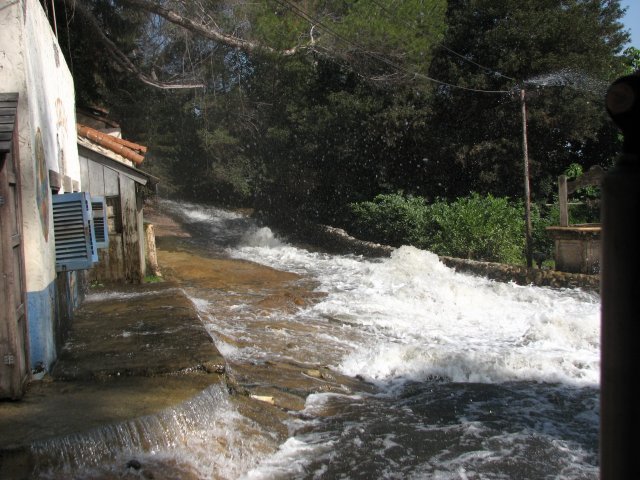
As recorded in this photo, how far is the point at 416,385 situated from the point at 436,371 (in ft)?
1.96

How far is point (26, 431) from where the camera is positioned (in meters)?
4.34

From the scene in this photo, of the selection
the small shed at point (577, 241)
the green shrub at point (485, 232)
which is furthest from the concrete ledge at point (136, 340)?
the green shrub at point (485, 232)

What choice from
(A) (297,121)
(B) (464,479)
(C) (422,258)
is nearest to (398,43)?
(C) (422,258)

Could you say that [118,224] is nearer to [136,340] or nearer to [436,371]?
[136,340]

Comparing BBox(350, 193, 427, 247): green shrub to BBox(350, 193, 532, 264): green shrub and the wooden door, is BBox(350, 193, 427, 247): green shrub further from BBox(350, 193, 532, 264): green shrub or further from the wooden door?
the wooden door

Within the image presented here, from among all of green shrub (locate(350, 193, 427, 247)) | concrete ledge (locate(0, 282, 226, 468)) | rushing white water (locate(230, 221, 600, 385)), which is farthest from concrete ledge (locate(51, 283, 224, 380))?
green shrub (locate(350, 193, 427, 247))

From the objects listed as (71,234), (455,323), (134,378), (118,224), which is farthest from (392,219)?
(134,378)

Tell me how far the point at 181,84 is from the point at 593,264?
450 inches

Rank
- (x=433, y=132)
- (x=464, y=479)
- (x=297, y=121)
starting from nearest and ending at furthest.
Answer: (x=464, y=479) < (x=433, y=132) < (x=297, y=121)

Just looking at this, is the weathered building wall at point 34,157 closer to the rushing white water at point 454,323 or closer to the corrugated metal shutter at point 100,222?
the corrugated metal shutter at point 100,222

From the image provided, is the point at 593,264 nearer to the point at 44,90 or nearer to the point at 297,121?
the point at 44,90

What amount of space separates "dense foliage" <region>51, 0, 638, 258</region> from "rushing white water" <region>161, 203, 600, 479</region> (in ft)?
15.9

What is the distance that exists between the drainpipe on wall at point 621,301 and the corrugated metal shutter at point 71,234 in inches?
252

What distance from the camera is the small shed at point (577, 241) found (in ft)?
45.9
